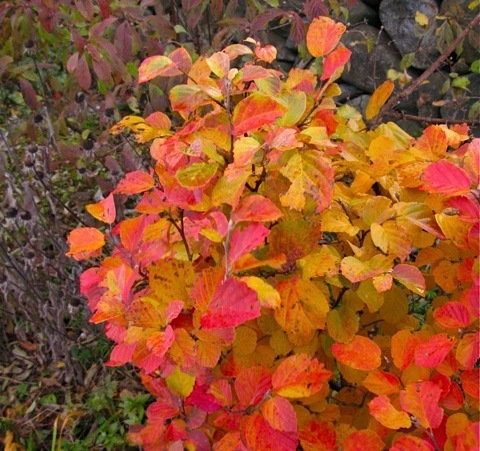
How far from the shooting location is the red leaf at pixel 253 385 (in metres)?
0.89

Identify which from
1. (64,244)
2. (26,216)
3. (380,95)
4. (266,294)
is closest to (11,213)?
(26,216)

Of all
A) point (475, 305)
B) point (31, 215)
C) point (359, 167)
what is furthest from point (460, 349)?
point (31, 215)

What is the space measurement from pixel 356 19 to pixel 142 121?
212cm

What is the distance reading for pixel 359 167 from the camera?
1010mm

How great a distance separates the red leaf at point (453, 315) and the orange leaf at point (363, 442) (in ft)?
0.66

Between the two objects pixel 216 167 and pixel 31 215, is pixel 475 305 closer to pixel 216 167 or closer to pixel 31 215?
pixel 216 167

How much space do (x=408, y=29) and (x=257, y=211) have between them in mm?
2295

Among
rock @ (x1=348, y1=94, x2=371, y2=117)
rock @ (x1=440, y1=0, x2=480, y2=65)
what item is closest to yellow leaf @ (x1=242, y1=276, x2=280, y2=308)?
rock @ (x1=440, y1=0, x2=480, y2=65)

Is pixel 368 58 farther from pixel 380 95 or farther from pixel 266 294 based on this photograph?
pixel 266 294

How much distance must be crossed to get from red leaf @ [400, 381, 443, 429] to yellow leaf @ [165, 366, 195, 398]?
32 cm

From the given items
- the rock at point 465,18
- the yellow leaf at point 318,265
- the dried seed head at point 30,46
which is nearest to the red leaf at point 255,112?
the yellow leaf at point 318,265

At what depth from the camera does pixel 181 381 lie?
0.92 metres

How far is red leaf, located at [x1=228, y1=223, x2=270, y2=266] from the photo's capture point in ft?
2.47

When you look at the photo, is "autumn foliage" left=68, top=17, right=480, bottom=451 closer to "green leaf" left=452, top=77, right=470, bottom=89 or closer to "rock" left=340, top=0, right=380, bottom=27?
"green leaf" left=452, top=77, right=470, bottom=89
